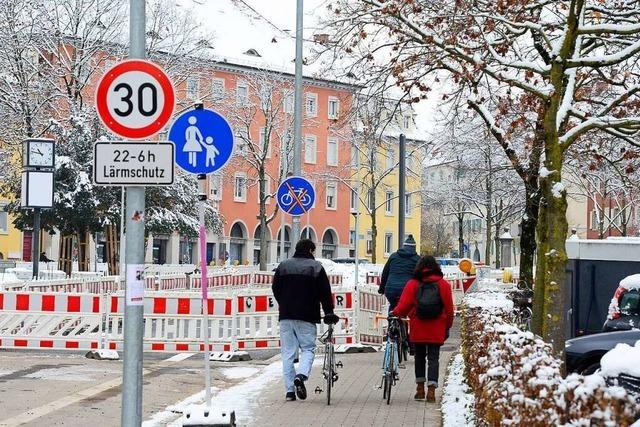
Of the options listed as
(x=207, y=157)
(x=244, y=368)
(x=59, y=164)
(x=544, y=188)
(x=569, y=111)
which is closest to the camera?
(x=207, y=157)

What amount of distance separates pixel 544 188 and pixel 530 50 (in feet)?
24.0

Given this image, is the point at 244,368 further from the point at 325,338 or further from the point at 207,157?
the point at 207,157

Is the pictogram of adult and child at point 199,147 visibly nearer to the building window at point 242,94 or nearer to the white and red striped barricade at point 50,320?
the white and red striped barricade at point 50,320

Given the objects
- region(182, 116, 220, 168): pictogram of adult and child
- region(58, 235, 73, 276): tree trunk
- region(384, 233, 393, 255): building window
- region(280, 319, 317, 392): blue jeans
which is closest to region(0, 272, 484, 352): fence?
region(280, 319, 317, 392): blue jeans

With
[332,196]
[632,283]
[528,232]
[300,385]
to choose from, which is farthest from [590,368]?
[332,196]

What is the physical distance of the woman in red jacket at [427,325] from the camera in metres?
13.1

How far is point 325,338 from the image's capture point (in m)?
13.3

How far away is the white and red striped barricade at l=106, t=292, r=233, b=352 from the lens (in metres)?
20.1

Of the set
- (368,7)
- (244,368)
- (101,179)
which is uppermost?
(368,7)

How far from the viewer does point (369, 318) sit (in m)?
22.2

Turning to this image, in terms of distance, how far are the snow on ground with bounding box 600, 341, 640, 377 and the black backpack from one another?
13.5 feet

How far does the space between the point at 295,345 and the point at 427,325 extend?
5.05 feet

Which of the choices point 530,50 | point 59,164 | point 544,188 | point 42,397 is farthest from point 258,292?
point 59,164

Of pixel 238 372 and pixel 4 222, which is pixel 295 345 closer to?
pixel 238 372
